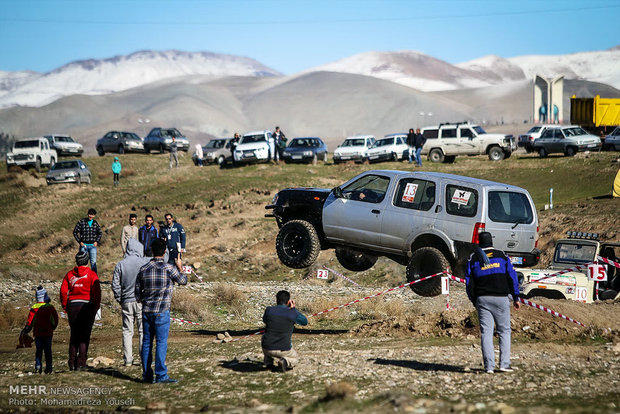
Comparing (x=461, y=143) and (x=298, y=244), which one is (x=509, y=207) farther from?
Result: (x=461, y=143)

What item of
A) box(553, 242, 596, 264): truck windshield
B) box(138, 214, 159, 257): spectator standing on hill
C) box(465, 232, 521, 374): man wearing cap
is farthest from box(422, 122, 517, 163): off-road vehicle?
box(465, 232, 521, 374): man wearing cap

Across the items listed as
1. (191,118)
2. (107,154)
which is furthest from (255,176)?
(191,118)

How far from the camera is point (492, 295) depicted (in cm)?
895

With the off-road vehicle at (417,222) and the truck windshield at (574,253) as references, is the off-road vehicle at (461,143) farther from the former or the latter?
the off-road vehicle at (417,222)

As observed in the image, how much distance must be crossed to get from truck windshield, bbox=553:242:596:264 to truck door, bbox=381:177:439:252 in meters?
3.74

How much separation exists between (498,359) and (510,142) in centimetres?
2924

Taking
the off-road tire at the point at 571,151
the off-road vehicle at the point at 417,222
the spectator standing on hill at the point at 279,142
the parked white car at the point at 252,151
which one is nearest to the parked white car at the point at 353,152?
the spectator standing on hill at the point at 279,142

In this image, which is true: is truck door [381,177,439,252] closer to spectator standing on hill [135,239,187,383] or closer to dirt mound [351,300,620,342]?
dirt mound [351,300,620,342]

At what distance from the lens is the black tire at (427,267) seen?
41.2 feet

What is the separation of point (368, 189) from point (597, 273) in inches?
185

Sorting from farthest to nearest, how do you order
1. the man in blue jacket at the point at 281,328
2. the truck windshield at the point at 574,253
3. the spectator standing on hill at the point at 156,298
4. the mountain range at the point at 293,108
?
the mountain range at the point at 293,108 → the truck windshield at the point at 574,253 → the man in blue jacket at the point at 281,328 → the spectator standing on hill at the point at 156,298

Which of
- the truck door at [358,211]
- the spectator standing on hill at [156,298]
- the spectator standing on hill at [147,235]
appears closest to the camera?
the spectator standing on hill at [156,298]

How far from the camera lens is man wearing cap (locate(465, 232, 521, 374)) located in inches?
352

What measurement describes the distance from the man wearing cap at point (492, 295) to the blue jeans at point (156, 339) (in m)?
3.86
